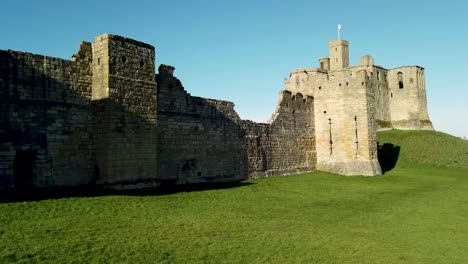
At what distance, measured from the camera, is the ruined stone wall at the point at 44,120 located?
42.2ft

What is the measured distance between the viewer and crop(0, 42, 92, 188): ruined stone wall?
12.9 meters

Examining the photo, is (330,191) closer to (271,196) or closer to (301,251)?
(271,196)

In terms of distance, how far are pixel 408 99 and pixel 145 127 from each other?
157 ft

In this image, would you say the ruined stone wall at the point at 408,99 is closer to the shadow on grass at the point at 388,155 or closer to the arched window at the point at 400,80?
the arched window at the point at 400,80

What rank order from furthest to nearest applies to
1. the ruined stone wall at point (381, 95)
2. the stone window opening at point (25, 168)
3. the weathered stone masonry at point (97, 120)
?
the ruined stone wall at point (381, 95), the stone window opening at point (25, 168), the weathered stone masonry at point (97, 120)

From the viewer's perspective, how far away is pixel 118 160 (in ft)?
47.9

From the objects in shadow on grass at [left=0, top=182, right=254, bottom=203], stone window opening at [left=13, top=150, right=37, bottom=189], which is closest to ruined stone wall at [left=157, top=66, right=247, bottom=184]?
shadow on grass at [left=0, top=182, right=254, bottom=203]

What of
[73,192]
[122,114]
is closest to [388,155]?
[122,114]

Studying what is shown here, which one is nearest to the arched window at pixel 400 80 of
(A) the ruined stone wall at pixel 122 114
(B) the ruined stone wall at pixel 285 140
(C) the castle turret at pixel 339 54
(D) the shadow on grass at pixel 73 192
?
(C) the castle turret at pixel 339 54

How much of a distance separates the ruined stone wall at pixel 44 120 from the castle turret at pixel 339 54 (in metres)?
45.6

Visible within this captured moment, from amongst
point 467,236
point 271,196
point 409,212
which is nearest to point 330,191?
point 271,196

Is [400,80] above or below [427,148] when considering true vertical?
above

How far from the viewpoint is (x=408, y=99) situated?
5566 centimetres

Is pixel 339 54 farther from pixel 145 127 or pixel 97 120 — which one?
pixel 97 120
